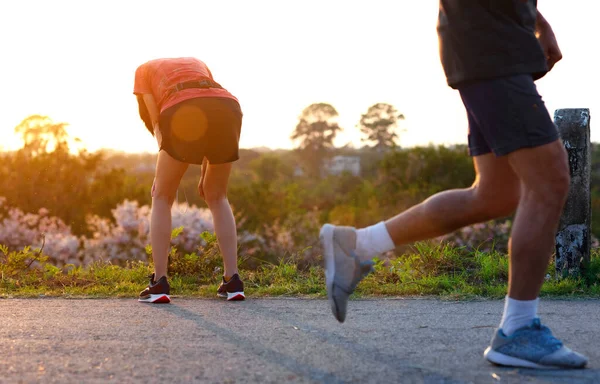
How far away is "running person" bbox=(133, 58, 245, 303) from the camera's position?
467cm

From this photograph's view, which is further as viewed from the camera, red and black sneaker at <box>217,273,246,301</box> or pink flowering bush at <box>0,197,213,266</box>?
pink flowering bush at <box>0,197,213,266</box>

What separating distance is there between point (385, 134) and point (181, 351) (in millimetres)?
54203

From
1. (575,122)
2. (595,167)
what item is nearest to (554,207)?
(575,122)

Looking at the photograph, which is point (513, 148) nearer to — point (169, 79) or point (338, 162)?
point (169, 79)

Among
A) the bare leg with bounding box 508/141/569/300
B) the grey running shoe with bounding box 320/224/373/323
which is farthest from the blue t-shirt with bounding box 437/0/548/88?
the grey running shoe with bounding box 320/224/373/323

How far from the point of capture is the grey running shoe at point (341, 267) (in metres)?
3.21

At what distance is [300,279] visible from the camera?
528cm

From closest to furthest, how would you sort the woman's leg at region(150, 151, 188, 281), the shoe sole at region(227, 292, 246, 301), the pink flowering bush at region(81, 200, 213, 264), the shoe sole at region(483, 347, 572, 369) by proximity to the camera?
1. the shoe sole at region(483, 347, 572, 369)
2. the shoe sole at region(227, 292, 246, 301)
3. the woman's leg at region(150, 151, 188, 281)
4. the pink flowering bush at region(81, 200, 213, 264)

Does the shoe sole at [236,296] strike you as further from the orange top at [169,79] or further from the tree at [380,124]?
the tree at [380,124]

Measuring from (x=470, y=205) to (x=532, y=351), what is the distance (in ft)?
1.98

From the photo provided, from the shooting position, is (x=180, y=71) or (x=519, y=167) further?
(x=180, y=71)

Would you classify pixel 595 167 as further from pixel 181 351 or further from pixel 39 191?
pixel 181 351

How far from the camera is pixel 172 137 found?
4.66 m

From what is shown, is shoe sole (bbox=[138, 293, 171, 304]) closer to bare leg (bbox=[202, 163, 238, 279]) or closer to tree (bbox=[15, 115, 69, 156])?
bare leg (bbox=[202, 163, 238, 279])
